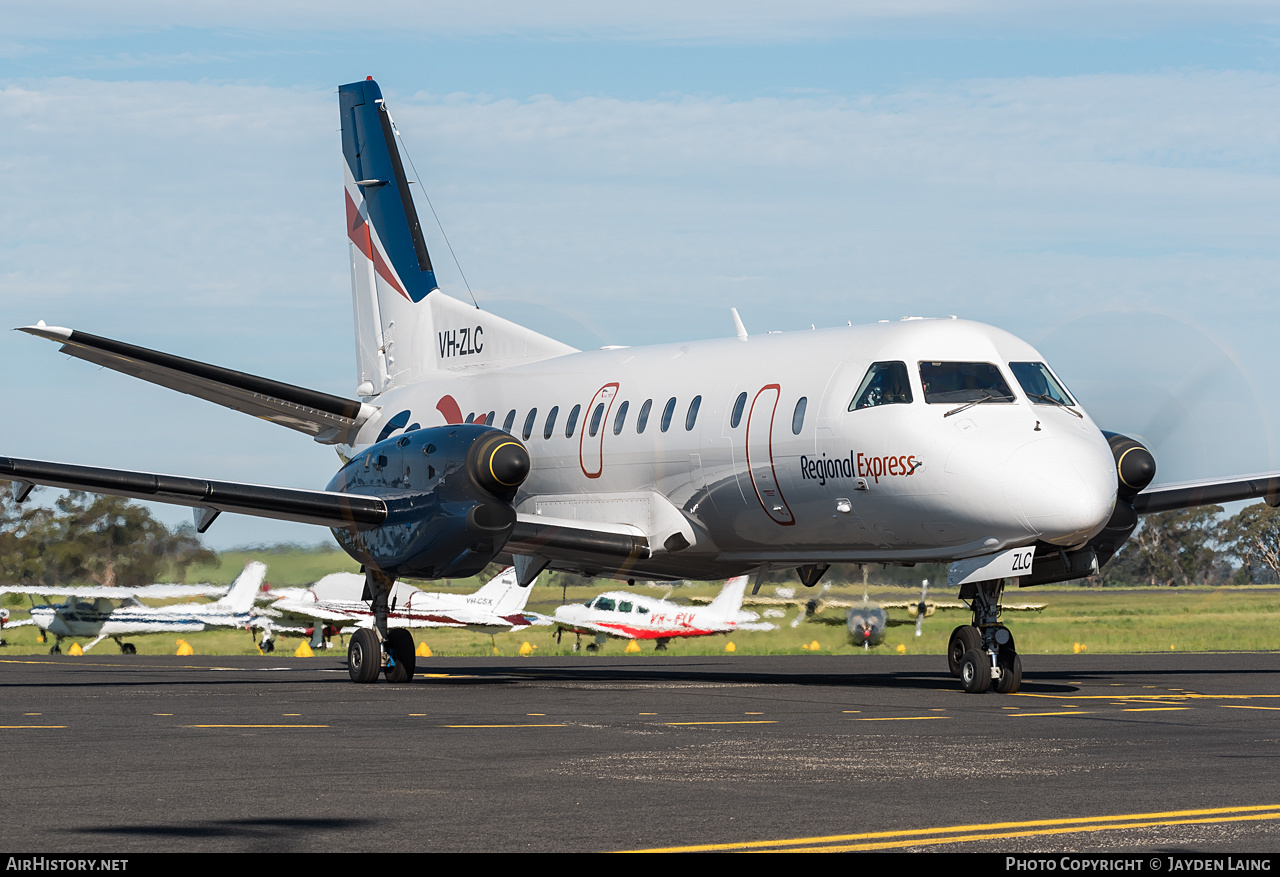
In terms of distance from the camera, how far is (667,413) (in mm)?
21109

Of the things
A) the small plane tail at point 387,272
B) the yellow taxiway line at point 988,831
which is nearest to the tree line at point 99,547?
the small plane tail at point 387,272

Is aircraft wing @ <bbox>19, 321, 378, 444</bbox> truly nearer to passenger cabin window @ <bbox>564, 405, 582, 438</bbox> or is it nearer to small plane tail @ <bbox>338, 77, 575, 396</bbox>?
small plane tail @ <bbox>338, 77, 575, 396</bbox>

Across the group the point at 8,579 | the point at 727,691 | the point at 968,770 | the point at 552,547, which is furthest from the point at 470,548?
the point at 8,579

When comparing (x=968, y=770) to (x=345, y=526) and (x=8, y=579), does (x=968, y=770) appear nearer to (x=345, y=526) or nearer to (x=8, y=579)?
(x=345, y=526)

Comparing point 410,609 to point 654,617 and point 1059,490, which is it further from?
point 1059,490

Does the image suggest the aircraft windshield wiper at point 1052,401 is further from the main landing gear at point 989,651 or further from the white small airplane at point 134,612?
the white small airplane at point 134,612

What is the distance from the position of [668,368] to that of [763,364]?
1.96 m

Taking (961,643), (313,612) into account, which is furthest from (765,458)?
(313,612)

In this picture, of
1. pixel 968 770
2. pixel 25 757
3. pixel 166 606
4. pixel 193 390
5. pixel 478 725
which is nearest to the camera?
pixel 968 770

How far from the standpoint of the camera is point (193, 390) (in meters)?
22.4

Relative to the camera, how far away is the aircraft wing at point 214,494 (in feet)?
61.3

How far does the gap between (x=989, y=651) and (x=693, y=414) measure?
5122mm

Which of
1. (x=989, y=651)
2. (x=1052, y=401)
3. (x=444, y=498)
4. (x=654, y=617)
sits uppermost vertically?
(x=1052, y=401)

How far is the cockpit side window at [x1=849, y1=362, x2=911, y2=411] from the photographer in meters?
18.1
